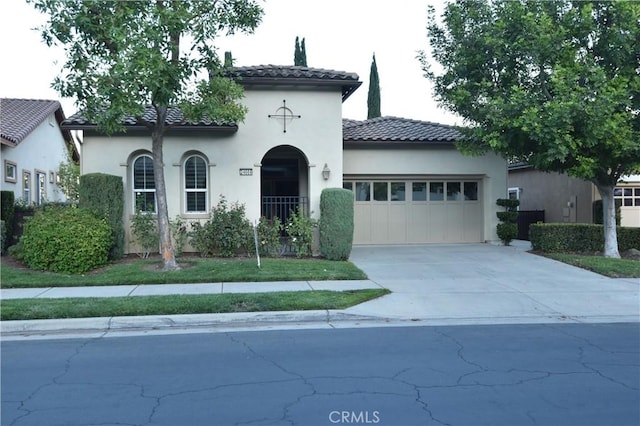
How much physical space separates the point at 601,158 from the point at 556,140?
235 centimetres

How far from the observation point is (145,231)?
14.0 metres

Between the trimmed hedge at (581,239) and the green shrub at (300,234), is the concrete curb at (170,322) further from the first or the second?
the trimmed hedge at (581,239)

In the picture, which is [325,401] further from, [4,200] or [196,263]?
[4,200]

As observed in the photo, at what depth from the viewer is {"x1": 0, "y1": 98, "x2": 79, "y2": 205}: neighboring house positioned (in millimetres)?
19984

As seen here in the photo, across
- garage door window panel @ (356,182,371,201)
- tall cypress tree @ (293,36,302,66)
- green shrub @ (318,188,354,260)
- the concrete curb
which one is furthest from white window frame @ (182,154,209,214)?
tall cypress tree @ (293,36,302,66)

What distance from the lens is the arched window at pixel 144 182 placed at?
15.0 meters

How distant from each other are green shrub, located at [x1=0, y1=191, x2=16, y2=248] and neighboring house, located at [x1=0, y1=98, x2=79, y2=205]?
2.62 metres

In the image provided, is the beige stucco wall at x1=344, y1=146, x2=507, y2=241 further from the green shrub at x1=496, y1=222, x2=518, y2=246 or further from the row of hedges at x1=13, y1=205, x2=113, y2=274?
the row of hedges at x1=13, y1=205, x2=113, y2=274

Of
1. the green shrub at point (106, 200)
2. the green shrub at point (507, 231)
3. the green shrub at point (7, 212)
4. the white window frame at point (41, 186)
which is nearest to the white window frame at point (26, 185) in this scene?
the white window frame at point (41, 186)

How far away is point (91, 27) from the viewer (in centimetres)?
1061

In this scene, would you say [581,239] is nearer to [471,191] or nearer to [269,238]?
[471,191]

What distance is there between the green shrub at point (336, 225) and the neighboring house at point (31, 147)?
12.3 m

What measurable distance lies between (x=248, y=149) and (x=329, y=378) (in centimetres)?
1052

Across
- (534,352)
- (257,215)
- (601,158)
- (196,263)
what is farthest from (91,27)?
(601,158)
